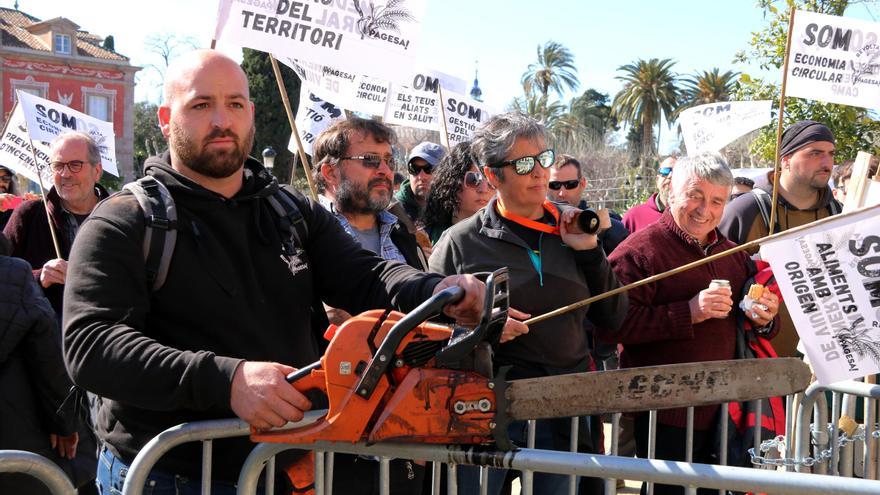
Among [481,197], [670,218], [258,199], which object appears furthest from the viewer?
[481,197]

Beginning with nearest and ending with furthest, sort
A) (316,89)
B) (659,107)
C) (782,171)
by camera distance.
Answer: (782,171)
(316,89)
(659,107)

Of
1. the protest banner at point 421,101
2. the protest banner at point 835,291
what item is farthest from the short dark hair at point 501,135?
the protest banner at point 421,101

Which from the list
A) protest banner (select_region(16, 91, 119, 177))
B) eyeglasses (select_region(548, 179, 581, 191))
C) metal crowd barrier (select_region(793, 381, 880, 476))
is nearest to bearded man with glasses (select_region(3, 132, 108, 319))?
protest banner (select_region(16, 91, 119, 177))

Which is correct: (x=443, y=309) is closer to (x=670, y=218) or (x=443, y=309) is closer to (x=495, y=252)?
(x=495, y=252)

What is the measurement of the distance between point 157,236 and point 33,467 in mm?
638

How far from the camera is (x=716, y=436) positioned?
13.0ft

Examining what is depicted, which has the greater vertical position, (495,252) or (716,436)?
(495,252)

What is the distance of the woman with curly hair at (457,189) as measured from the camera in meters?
5.14

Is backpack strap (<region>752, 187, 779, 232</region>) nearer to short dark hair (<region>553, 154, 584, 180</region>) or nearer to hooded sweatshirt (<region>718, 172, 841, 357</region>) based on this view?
hooded sweatshirt (<region>718, 172, 841, 357</region>)

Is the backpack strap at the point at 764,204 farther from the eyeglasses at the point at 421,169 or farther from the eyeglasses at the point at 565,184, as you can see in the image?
the eyeglasses at the point at 421,169

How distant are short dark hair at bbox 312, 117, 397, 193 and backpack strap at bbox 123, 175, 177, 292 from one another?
1808mm

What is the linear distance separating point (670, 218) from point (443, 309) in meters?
2.43

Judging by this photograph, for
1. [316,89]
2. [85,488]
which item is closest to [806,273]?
[85,488]

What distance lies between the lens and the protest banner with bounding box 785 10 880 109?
6074 mm
